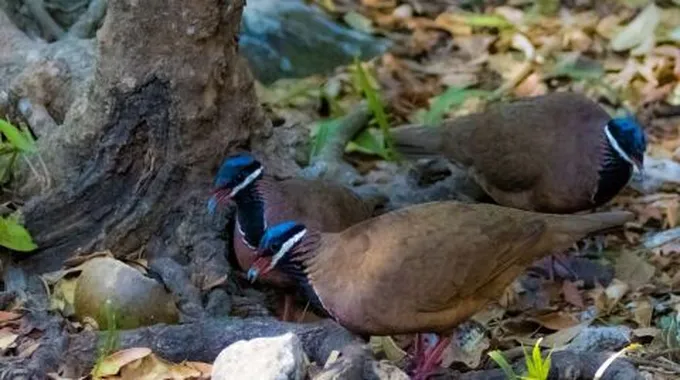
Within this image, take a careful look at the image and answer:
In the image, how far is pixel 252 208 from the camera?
5.50 meters

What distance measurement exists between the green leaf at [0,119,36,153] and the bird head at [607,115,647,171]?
8.58 feet

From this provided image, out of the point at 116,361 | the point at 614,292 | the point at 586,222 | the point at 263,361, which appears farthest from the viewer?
the point at 614,292

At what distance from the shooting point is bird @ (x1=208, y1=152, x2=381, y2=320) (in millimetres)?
5387

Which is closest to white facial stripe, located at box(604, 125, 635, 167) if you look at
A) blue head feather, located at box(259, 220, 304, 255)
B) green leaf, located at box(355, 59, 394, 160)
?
green leaf, located at box(355, 59, 394, 160)

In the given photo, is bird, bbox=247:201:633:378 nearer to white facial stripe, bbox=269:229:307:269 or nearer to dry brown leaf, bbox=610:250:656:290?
white facial stripe, bbox=269:229:307:269

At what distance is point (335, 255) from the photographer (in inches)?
185

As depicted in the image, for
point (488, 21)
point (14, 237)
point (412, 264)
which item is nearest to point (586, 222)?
point (412, 264)

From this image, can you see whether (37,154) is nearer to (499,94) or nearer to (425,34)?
(499,94)

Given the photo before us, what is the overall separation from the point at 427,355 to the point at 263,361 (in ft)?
3.06

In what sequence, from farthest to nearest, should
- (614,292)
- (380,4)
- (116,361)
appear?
(380,4) → (614,292) → (116,361)

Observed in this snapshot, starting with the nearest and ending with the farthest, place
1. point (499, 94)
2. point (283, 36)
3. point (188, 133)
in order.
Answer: point (188, 133) → point (499, 94) → point (283, 36)

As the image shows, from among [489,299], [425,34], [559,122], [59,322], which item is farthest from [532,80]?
[59,322]

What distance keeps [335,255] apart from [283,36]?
4.28 metres

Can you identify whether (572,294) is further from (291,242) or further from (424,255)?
(291,242)
